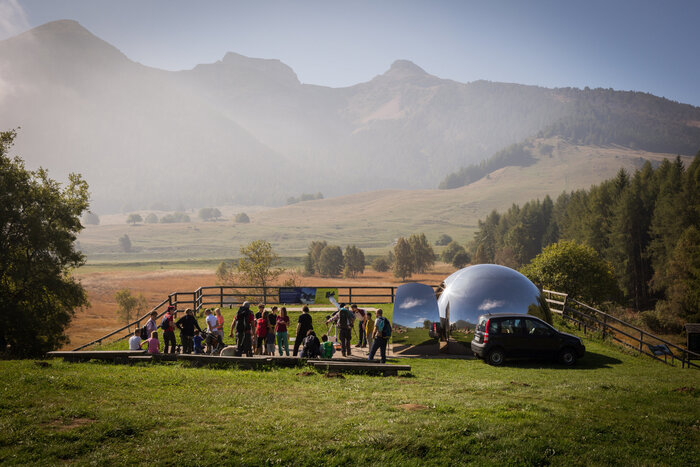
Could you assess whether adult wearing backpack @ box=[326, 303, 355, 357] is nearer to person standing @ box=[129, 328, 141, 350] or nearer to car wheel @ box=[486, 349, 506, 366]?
car wheel @ box=[486, 349, 506, 366]

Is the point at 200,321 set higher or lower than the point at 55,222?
lower

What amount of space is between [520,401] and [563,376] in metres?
5.62

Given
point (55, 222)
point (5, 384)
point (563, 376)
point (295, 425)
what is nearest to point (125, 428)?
point (295, 425)

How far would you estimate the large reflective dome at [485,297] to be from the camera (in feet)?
62.5

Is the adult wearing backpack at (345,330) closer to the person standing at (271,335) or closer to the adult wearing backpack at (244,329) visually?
the person standing at (271,335)

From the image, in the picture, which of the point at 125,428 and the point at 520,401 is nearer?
the point at 125,428

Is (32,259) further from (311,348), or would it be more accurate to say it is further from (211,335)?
(311,348)

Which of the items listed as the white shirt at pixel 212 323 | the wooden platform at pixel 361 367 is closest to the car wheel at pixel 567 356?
the wooden platform at pixel 361 367

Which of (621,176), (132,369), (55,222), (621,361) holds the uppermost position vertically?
(621,176)

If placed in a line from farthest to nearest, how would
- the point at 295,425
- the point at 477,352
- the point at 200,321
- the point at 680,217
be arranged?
the point at 680,217 < the point at 200,321 < the point at 477,352 < the point at 295,425

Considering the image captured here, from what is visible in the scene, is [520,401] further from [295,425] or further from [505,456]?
[295,425]

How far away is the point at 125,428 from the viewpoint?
7.80 meters

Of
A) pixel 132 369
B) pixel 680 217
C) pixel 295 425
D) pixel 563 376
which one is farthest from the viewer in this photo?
pixel 680 217

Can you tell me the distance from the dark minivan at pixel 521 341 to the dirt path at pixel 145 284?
77.2 m
